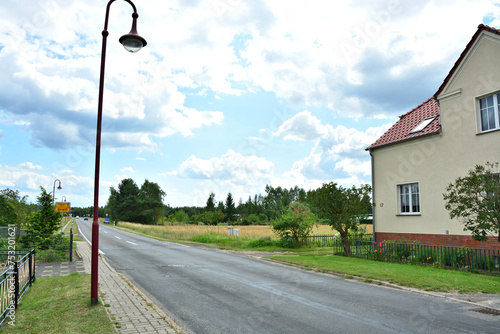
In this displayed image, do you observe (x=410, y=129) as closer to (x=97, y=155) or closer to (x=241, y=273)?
(x=241, y=273)

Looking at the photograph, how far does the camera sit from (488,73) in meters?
14.8

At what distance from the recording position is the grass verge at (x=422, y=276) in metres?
9.73

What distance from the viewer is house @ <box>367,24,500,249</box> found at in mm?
14797

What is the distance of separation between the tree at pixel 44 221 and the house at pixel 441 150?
17041mm

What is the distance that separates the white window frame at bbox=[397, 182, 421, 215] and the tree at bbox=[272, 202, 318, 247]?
A: 5.52 metres

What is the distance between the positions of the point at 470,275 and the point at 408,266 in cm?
266

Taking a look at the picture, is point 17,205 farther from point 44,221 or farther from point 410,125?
point 410,125

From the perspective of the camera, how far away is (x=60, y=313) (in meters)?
6.73

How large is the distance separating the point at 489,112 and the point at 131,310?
50.5ft

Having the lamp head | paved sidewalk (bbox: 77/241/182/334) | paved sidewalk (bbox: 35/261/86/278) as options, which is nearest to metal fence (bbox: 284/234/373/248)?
paved sidewalk (bbox: 35/261/86/278)

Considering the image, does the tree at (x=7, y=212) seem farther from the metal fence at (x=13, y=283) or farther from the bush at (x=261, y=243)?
the metal fence at (x=13, y=283)

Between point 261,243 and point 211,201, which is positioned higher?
point 211,201

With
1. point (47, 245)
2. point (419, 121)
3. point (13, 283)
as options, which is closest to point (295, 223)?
point (419, 121)

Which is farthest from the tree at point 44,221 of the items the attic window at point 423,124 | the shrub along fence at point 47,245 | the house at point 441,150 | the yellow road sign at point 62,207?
the attic window at point 423,124
